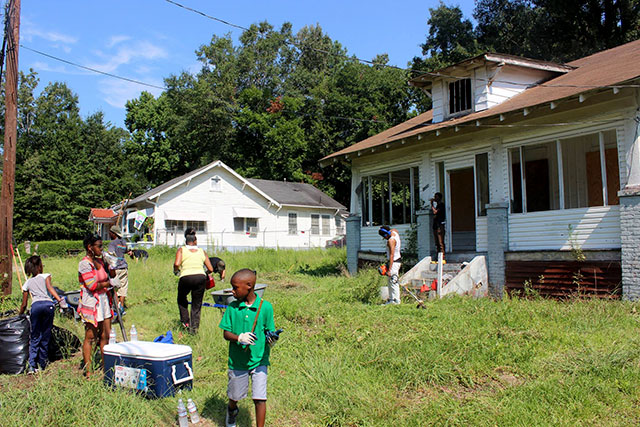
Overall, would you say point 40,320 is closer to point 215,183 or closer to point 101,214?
point 215,183

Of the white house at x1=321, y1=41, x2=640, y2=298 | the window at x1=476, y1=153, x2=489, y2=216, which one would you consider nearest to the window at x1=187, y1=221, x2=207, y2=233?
the white house at x1=321, y1=41, x2=640, y2=298

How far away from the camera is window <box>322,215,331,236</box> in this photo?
3631cm

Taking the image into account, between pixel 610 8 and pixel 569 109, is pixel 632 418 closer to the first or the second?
pixel 569 109

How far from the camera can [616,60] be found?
12.8 metres

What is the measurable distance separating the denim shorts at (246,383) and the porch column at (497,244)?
27.2 feet

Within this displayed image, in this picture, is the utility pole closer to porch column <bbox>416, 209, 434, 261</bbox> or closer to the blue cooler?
the blue cooler

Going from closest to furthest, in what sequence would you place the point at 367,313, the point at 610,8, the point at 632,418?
the point at 632,418, the point at 367,313, the point at 610,8

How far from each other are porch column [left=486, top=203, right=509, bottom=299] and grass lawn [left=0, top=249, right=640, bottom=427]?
2751mm

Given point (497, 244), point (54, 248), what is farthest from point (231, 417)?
point (54, 248)

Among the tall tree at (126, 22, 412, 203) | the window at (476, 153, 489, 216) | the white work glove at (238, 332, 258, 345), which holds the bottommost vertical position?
the white work glove at (238, 332, 258, 345)

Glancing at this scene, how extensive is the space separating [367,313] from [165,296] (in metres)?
5.35

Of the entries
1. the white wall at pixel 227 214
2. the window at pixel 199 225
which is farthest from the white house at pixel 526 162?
the window at pixel 199 225

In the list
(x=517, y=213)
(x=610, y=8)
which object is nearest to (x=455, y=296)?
(x=517, y=213)

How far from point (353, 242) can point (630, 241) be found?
27.2 ft
